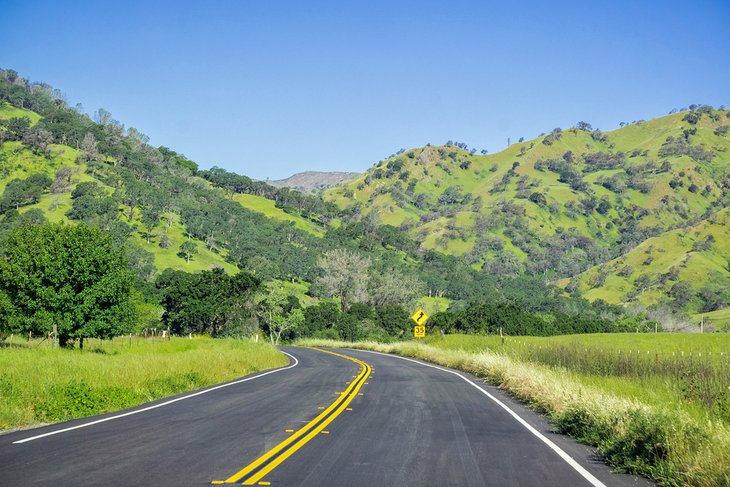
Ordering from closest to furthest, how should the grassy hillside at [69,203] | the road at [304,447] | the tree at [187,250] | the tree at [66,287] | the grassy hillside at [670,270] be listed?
the road at [304,447] < the tree at [66,287] < the grassy hillside at [69,203] < the tree at [187,250] < the grassy hillside at [670,270]

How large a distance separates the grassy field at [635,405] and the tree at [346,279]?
293 ft

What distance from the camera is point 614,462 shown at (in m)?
10.4

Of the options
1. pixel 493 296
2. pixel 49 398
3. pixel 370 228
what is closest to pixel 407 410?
pixel 49 398

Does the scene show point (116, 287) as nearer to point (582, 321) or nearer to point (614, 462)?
point (614, 462)

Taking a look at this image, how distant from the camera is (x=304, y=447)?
10.8 m

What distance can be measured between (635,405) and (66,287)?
32510 mm

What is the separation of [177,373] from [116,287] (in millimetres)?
18170

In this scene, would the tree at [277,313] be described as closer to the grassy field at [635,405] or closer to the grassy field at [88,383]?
the grassy field at [635,405]

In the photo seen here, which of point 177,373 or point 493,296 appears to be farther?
point 493,296

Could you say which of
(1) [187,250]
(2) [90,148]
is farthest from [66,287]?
(2) [90,148]

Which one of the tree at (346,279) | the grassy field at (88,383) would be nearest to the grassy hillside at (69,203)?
the tree at (346,279)

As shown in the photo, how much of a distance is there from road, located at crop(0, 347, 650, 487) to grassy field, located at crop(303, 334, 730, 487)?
548 millimetres

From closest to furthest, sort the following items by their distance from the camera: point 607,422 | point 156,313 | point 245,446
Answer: point 245,446, point 607,422, point 156,313

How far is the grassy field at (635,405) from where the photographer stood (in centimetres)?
927
